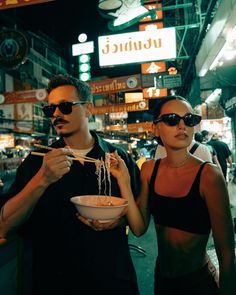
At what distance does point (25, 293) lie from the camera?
7.41ft

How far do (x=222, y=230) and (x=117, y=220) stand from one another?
0.74 metres

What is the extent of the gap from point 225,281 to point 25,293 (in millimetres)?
1587

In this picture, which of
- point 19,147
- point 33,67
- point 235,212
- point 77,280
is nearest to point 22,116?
point 19,147

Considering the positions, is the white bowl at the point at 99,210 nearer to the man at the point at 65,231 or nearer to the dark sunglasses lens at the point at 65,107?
the man at the point at 65,231

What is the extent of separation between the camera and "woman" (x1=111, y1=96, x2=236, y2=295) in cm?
193

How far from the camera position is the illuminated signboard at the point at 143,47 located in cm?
848

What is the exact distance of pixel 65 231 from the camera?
2.07 m

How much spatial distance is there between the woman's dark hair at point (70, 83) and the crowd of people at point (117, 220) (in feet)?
0.04

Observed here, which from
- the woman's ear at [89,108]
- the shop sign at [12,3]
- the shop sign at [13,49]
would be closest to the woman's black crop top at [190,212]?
the woman's ear at [89,108]

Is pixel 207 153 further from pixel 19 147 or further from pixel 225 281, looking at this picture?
pixel 19 147

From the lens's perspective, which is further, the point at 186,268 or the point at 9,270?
the point at 9,270

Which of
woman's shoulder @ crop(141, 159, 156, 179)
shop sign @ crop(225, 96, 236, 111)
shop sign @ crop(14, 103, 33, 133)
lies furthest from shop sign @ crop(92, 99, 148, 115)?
woman's shoulder @ crop(141, 159, 156, 179)

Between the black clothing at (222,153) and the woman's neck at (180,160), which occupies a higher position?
the woman's neck at (180,160)

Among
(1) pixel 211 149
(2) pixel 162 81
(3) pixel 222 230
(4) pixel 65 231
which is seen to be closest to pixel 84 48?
(2) pixel 162 81
